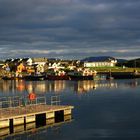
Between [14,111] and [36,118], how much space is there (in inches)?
93.8

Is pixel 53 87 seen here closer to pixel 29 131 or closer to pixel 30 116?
pixel 30 116

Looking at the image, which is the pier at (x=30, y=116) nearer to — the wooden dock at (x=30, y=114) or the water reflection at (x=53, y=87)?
the wooden dock at (x=30, y=114)

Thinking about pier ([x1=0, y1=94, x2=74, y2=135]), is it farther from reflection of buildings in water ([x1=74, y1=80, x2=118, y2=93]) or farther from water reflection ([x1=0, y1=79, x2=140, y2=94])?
reflection of buildings in water ([x1=74, y1=80, x2=118, y2=93])

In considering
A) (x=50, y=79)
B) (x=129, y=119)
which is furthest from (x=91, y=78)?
(x=129, y=119)

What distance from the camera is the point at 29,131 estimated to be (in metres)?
37.0

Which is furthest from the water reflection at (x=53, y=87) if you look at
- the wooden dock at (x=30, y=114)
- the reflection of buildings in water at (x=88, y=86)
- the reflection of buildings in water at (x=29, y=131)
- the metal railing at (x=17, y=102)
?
the reflection of buildings in water at (x=29, y=131)

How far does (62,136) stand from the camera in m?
34.9

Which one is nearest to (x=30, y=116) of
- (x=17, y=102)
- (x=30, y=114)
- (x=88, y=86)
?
(x=30, y=114)

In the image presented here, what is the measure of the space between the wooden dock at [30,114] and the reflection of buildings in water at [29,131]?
432mm

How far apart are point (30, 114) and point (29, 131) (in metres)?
2.35

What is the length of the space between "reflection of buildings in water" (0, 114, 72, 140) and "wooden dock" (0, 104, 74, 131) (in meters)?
0.43

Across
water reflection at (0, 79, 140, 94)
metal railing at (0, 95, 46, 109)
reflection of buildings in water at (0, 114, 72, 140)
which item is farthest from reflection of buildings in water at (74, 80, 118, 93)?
reflection of buildings in water at (0, 114, 72, 140)

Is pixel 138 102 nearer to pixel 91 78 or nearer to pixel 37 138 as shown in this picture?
pixel 37 138

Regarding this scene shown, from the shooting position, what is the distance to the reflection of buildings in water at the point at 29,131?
35.2m
